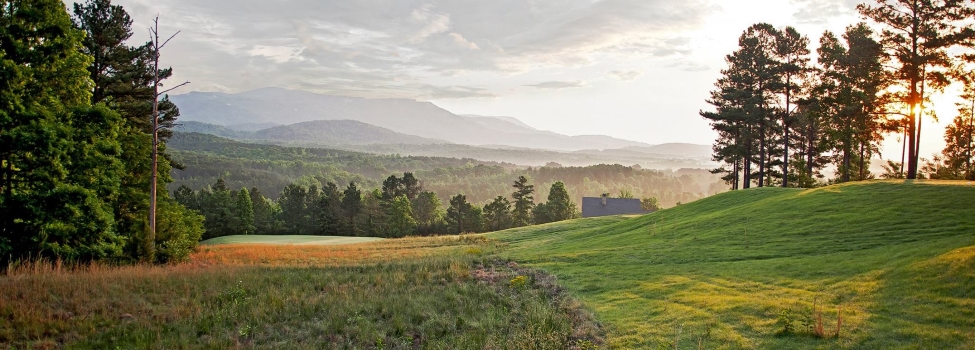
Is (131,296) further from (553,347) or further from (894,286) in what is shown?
(894,286)

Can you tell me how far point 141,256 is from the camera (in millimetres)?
22219

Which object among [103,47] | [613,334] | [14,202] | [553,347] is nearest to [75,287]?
[14,202]

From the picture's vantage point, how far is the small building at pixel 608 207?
71.4 metres

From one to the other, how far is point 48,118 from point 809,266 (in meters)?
26.9

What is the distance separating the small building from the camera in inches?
2810

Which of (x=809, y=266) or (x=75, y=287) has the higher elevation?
(x=809, y=266)

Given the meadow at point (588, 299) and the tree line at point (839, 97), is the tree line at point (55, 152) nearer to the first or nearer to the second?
the meadow at point (588, 299)

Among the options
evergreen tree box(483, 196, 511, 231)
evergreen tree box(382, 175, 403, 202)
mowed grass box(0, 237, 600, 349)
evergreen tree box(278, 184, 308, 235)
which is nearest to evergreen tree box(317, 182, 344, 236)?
evergreen tree box(278, 184, 308, 235)

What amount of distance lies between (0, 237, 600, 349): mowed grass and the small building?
5715 centimetres

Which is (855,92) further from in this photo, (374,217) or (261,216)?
(261,216)

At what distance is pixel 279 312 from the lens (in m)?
12.1

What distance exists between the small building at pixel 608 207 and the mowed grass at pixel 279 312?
187ft

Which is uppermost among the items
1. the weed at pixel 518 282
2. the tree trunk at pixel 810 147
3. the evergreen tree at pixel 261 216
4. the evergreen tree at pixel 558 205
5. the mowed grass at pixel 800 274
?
the tree trunk at pixel 810 147

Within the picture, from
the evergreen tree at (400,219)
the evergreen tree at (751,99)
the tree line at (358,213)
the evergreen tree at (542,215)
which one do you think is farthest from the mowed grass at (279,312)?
the evergreen tree at (542,215)
